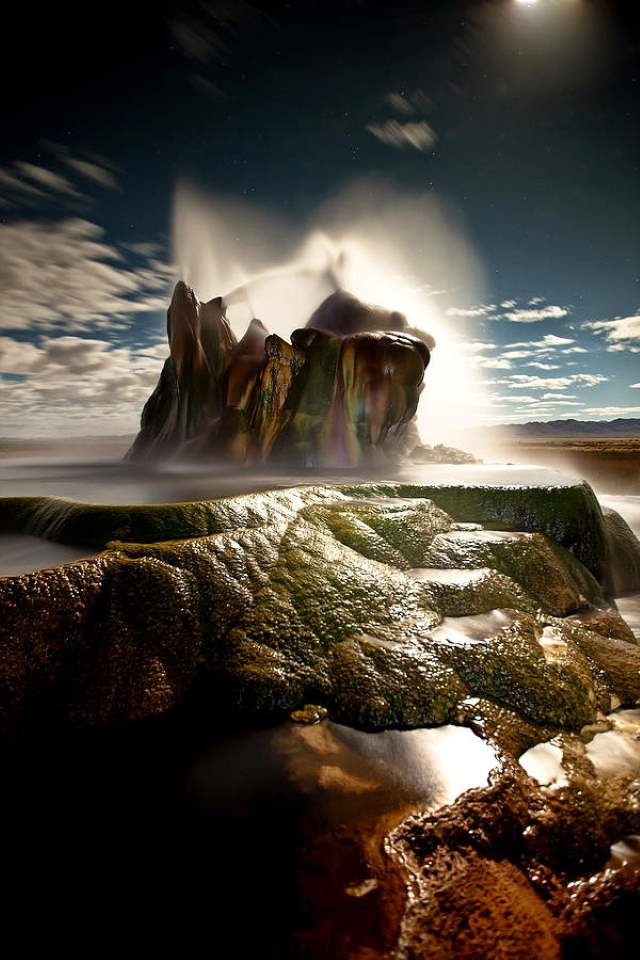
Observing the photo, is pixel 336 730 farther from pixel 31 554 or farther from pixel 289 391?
pixel 289 391

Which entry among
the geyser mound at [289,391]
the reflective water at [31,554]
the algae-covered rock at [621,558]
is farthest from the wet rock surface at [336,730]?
the geyser mound at [289,391]

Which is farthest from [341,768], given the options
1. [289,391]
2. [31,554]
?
[289,391]

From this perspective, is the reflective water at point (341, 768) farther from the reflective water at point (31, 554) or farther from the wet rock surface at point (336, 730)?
the reflective water at point (31, 554)

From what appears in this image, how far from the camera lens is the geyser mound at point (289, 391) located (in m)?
29.0

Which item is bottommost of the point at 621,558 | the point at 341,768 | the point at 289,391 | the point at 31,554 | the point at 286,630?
the point at 341,768

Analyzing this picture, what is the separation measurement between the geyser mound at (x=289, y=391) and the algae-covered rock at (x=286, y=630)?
20.4 m

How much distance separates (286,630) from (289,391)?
24.6 m

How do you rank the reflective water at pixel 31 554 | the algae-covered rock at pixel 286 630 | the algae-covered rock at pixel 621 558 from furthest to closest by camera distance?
the algae-covered rock at pixel 621 558 → the reflective water at pixel 31 554 → the algae-covered rock at pixel 286 630

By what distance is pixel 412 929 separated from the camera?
335 cm

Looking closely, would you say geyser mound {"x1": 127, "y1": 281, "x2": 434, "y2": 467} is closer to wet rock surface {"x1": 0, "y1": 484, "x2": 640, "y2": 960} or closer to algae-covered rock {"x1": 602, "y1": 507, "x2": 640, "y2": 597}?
algae-covered rock {"x1": 602, "y1": 507, "x2": 640, "y2": 597}

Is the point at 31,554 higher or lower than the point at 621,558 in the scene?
higher

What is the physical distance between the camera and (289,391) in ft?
98.3

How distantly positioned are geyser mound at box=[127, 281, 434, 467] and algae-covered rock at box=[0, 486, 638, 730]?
2043cm

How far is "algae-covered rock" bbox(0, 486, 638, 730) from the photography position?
5844 mm
